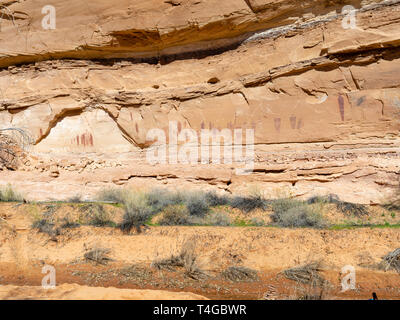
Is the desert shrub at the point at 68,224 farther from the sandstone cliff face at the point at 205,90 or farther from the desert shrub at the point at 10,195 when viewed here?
the sandstone cliff face at the point at 205,90

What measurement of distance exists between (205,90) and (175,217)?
216 inches

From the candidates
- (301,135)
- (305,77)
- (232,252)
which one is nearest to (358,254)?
(232,252)

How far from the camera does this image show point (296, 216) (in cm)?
669

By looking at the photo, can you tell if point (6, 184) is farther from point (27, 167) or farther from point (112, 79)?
point (112, 79)

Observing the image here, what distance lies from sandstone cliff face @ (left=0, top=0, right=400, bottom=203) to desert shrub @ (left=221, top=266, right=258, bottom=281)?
13.4 ft

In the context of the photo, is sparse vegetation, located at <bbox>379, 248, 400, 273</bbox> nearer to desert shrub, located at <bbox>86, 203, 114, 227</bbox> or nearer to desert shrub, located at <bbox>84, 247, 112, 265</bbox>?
desert shrub, located at <bbox>84, 247, 112, 265</bbox>

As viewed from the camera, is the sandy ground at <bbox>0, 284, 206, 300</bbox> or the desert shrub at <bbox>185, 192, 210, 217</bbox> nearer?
the sandy ground at <bbox>0, 284, 206, 300</bbox>

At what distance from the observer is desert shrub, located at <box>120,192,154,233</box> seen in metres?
6.68

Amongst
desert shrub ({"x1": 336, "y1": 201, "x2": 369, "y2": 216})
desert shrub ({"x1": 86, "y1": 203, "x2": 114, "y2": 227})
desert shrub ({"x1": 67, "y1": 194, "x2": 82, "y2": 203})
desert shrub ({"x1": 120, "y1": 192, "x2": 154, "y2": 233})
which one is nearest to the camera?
desert shrub ({"x1": 120, "y1": 192, "x2": 154, "y2": 233})

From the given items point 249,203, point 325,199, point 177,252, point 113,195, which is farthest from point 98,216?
point 325,199

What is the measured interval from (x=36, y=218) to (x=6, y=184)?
476 cm

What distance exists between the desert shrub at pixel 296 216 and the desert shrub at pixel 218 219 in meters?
1.09

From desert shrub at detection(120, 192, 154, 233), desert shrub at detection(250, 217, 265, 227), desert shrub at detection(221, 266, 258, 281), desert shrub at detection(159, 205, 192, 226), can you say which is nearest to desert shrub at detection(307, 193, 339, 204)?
desert shrub at detection(250, 217, 265, 227)

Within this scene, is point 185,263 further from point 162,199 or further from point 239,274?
point 162,199
